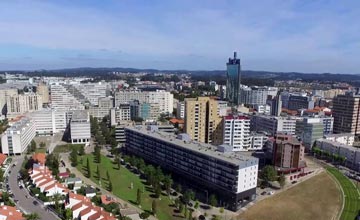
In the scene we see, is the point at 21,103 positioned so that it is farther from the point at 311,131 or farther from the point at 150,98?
the point at 311,131

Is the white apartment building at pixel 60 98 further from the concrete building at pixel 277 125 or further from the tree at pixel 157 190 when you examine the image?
the tree at pixel 157 190

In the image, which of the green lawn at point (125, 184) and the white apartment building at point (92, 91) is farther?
the white apartment building at point (92, 91)

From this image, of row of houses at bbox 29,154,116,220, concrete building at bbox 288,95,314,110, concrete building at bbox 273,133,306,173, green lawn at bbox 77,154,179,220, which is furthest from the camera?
concrete building at bbox 288,95,314,110

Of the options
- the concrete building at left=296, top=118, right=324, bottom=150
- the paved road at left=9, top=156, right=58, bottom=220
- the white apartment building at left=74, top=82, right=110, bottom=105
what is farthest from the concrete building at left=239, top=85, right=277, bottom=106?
the paved road at left=9, top=156, right=58, bottom=220

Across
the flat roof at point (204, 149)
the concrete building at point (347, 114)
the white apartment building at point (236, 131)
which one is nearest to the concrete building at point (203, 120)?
the white apartment building at point (236, 131)

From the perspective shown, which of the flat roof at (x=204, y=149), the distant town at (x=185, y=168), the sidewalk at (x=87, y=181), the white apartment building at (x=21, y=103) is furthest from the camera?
the white apartment building at (x=21, y=103)

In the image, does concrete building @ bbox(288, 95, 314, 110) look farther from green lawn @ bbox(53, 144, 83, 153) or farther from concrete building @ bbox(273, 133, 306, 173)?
green lawn @ bbox(53, 144, 83, 153)

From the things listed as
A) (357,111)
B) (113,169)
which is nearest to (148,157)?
(113,169)

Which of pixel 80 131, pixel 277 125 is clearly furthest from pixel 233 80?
pixel 80 131
